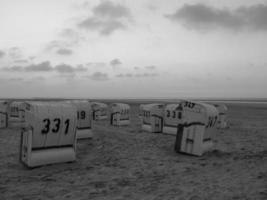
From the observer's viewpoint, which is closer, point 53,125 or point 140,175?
point 140,175

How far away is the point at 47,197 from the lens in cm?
642

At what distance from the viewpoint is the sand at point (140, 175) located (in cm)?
659

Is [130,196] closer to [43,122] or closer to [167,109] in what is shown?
[43,122]

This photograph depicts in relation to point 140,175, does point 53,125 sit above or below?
above

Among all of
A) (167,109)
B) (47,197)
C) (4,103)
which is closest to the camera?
(47,197)

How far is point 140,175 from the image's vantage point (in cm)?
825

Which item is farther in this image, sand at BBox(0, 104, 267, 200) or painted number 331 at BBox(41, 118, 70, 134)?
painted number 331 at BBox(41, 118, 70, 134)

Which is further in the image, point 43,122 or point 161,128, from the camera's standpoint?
point 161,128

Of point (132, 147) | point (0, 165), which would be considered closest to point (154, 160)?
point (132, 147)

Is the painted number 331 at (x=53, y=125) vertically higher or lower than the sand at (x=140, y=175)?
higher

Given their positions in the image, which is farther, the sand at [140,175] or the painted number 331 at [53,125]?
the painted number 331 at [53,125]

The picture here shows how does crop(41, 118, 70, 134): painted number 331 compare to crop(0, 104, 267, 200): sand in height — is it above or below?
above

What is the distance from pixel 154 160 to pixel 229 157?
2767 millimetres

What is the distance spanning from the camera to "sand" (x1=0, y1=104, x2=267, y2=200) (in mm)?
6586
